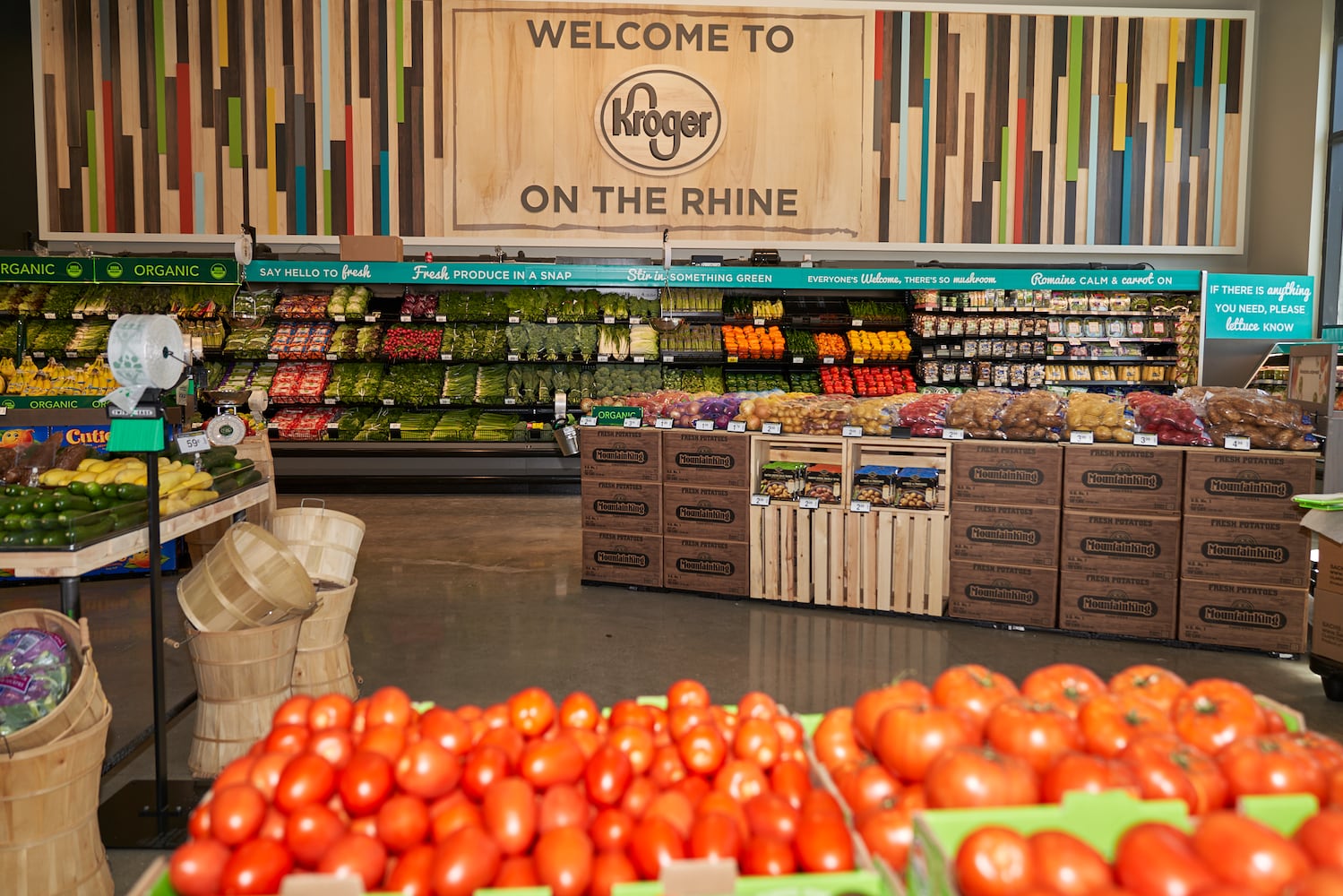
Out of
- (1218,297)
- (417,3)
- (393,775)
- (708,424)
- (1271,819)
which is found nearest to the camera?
(1271,819)

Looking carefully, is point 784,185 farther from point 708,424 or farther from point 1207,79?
point 708,424

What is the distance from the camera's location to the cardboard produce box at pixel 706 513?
543 cm

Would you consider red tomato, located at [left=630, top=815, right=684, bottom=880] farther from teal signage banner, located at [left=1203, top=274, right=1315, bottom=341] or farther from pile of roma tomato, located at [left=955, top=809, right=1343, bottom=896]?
teal signage banner, located at [left=1203, top=274, right=1315, bottom=341]

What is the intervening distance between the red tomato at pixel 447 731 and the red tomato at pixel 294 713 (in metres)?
0.27

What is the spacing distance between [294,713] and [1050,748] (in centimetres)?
135

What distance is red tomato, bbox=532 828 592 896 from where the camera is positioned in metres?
1.25

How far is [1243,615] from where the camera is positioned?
4.49m

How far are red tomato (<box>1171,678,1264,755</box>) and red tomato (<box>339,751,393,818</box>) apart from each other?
4.30ft

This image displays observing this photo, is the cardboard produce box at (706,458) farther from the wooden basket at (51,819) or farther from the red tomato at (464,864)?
the red tomato at (464,864)

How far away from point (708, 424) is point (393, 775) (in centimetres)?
409

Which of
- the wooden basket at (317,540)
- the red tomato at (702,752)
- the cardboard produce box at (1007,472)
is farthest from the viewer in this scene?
the cardboard produce box at (1007,472)

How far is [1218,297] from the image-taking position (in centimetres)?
870

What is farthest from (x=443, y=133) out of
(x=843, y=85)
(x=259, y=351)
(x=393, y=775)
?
(x=393, y=775)

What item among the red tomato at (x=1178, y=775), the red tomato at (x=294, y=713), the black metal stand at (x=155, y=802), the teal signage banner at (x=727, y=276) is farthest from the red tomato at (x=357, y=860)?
the teal signage banner at (x=727, y=276)
